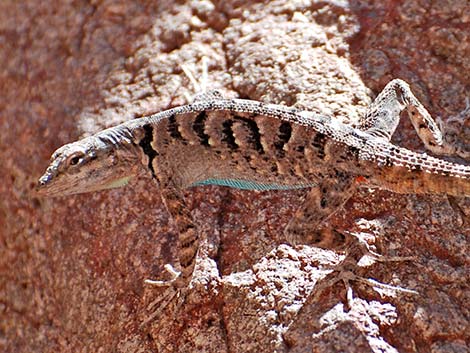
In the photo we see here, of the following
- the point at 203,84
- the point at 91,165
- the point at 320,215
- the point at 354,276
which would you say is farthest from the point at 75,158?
the point at 354,276

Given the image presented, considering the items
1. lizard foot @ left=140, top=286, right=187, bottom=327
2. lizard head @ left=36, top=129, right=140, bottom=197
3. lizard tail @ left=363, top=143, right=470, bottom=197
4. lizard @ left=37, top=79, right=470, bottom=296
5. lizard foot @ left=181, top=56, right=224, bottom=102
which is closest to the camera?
lizard tail @ left=363, top=143, right=470, bottom=197

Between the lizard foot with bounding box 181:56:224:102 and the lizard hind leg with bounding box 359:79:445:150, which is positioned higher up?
the lizard hind leg with bounding box 359:79:445:150

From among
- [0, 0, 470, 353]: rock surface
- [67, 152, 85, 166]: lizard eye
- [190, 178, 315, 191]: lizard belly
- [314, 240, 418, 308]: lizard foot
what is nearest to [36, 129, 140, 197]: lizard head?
[67, 152, 85, 166]: lizard eye

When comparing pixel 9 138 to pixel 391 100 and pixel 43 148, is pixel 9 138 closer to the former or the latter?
pixel 43 148

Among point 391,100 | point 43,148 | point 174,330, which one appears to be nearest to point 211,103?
point 391,100

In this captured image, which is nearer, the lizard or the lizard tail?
the lizard tail

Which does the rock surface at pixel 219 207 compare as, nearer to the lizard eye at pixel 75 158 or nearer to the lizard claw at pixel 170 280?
the lizard claw at pixel 170 280

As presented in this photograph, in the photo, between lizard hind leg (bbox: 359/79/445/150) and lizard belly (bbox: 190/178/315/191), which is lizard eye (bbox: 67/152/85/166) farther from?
lizard hind leg (bbox: 359/79/445/150)

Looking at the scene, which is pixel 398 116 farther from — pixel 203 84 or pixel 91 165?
pixel 91 165
